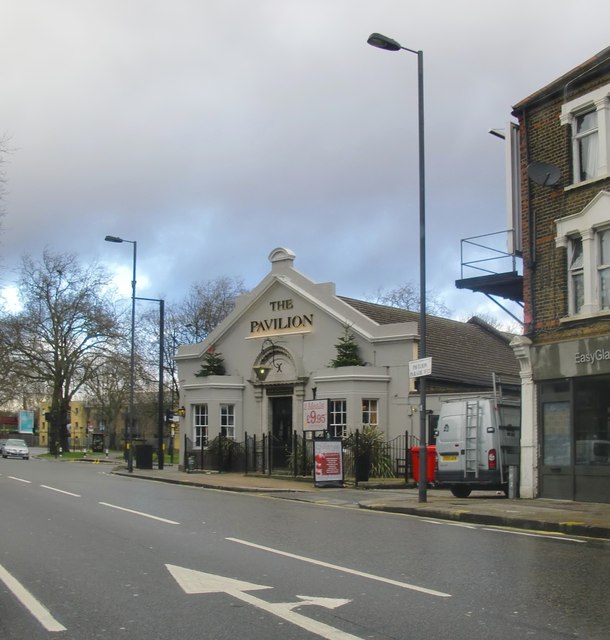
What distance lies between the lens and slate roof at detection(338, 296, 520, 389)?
28.4 m

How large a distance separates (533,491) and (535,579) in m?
10.0

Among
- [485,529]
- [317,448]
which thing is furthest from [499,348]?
[485,529]

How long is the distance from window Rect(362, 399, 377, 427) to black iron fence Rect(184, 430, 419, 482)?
99 cm

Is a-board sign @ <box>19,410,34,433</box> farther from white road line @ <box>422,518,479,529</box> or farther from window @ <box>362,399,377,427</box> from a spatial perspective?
white road line @ <box>422,518,479,529</box>

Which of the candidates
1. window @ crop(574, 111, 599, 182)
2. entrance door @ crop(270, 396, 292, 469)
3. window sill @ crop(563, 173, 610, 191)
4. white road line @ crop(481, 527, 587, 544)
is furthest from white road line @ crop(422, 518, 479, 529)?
entrance door @ crop(270, 396, 292, 469)

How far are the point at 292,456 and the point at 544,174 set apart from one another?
13415mm

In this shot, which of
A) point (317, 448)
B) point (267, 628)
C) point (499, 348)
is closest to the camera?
point (267, 628)

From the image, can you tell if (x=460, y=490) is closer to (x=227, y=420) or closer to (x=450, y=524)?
(x=450, y=524)

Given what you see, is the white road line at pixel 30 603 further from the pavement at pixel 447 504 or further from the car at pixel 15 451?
the car at pixel 15 451

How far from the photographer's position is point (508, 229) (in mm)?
18594

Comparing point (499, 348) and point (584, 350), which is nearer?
point (584, 350)

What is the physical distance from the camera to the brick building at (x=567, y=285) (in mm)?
16531

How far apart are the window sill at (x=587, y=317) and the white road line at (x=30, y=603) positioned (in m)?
12.6

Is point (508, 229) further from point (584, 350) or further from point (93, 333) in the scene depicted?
point (93, 333)
